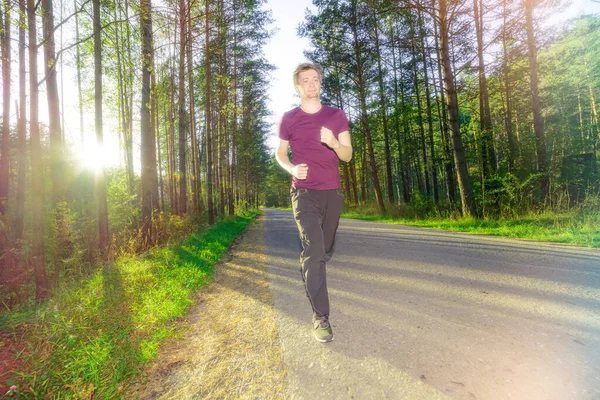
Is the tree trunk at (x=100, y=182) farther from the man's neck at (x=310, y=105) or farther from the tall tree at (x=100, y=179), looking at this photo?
the man's neck at (x=310, y=105)

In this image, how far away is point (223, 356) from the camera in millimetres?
2055

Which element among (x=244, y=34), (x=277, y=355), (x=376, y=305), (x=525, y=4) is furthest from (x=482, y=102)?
(x=277, y=355)

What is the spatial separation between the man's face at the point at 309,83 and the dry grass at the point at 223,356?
217cm

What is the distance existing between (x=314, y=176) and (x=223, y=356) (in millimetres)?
1631

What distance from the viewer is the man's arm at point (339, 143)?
2.04 meters

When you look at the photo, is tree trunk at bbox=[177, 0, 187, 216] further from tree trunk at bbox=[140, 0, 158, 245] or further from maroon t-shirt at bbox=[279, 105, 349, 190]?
maroon t-shirt at bbox=[279, 105, 349, 190]

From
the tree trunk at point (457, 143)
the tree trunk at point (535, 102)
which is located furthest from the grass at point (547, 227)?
the tree trunk at point (535, 102)

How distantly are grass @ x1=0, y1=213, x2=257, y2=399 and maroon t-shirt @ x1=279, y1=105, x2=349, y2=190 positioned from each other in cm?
197

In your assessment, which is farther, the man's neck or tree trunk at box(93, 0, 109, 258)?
tree trunk at box(93, 0, 109, 258)

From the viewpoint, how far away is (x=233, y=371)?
186 centimetres

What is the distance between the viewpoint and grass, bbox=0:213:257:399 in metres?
1.82

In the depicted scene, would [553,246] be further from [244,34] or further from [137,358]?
[244,34]

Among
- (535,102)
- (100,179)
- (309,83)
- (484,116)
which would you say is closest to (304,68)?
(309,83)

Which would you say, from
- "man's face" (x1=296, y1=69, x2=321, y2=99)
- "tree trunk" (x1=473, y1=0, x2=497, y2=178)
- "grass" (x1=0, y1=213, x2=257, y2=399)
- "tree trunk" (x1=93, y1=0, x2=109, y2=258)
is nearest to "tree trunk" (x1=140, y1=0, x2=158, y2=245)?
"tree trunk" (x1=93, y1=0, x2=109, y2=258)
